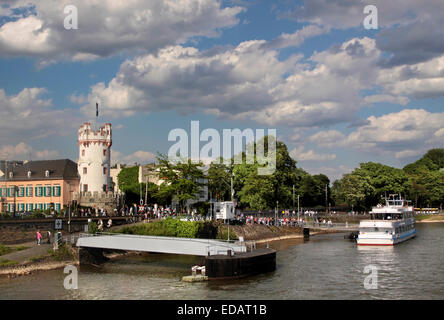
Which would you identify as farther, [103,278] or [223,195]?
[223,195]

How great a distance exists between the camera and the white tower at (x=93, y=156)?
80.1 m

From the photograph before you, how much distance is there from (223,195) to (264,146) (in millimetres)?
14413

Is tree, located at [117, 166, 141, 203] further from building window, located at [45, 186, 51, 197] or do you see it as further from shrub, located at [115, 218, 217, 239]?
shrub, located at [115, 218, 217, 239]

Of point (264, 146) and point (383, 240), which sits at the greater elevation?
point (264, 146)

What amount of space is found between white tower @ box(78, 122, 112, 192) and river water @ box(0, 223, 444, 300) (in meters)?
Answer: 25.5

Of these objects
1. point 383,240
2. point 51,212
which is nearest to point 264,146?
point 383,240

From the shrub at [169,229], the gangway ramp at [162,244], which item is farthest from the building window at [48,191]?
the gangway ramp at [162,244]

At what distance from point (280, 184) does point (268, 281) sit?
6129cm

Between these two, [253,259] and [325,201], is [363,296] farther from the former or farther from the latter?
[325,201]

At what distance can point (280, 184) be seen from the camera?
10219 cm

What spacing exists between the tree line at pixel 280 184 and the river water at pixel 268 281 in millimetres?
19125

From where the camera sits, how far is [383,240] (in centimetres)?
6975

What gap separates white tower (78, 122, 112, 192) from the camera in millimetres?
80125

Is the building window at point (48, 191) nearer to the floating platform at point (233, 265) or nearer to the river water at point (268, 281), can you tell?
the river water at point (268, 281)
